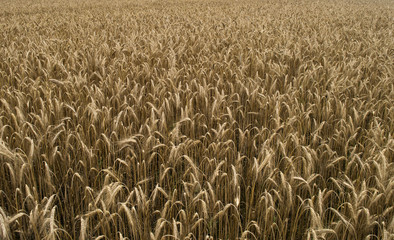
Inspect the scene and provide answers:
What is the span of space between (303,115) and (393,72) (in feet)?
5.61

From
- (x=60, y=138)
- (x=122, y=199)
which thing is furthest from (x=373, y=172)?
(x=60, y=138)

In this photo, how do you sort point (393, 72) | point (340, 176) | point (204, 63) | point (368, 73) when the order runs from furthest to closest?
point (204, 63), point (368, 73), point (393, 72), point (340, 176)

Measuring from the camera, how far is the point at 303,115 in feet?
8.13

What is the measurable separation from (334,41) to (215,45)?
2.15 metres

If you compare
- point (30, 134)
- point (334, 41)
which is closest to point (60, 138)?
point (30, 134)

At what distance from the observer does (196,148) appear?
218cm

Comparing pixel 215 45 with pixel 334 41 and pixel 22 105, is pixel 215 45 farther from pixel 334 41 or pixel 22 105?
pixel 22 105

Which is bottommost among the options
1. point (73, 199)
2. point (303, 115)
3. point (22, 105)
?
point (73, 199)

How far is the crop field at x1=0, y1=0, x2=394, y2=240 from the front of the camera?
1.40 meters

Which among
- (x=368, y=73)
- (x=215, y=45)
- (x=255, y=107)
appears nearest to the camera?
(x=255, y=107)

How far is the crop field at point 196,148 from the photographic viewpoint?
140 cm

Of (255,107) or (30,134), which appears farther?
(255,107)

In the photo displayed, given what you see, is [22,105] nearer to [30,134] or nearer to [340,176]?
[30,134]

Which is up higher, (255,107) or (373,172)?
(255,107)
